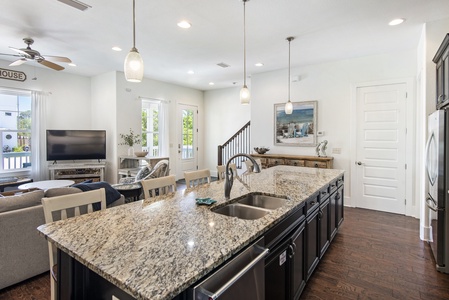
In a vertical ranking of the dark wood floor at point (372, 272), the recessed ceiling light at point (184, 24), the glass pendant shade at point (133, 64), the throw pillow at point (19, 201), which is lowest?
the dark wood floor at point (372, 272)

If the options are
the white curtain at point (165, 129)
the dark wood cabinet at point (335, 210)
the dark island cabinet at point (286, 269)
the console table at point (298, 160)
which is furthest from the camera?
the white curtain at point (165, 129)

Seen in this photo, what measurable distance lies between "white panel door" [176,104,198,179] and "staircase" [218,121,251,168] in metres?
1.16

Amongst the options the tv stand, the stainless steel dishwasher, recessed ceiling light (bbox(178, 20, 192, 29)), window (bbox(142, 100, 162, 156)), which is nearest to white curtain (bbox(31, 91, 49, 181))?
the tv stand

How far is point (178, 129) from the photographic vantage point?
7.73m

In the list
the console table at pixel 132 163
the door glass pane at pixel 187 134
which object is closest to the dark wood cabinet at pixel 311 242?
the console table at pixel 132 163

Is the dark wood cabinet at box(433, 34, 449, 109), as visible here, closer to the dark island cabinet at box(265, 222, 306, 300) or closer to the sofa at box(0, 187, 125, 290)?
the dark island cabinet at box(265, 222, 306, 300)

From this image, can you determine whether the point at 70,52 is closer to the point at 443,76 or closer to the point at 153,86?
the point at 153,86

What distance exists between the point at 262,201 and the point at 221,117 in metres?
6.23

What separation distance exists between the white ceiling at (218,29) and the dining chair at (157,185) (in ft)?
6.78

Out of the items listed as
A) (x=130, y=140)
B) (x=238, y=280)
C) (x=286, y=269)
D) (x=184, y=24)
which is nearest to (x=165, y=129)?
(x=130, y=140)

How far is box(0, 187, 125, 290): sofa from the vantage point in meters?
2.29

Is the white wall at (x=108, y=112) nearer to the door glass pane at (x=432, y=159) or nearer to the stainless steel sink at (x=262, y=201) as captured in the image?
the stainless steel sink at (x=262, y=201)

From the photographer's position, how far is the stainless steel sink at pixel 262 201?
2.18 meters

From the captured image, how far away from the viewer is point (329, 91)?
5.23 metres
